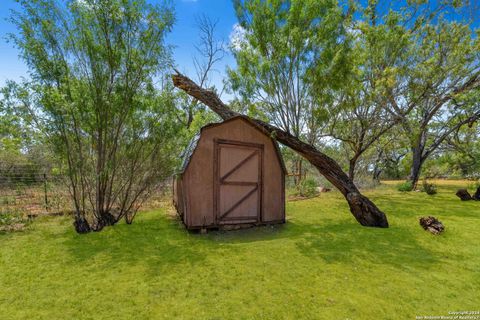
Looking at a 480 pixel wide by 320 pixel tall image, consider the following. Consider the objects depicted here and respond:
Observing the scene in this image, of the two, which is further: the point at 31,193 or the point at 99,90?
the point at 31,193

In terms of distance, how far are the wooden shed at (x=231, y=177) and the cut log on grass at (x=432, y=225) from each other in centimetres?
352

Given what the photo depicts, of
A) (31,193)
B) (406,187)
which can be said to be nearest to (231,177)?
(31,193)

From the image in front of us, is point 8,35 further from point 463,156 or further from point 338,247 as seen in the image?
point 463,156

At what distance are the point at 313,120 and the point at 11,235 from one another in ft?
27.4

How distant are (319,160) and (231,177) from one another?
2874mm

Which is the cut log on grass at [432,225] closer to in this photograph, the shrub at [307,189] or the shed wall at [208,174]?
the shed wall at [208,174]

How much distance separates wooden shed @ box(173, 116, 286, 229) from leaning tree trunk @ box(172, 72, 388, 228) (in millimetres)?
449

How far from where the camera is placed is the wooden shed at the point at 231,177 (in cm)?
575

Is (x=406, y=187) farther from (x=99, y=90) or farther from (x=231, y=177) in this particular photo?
(x=99, y=90)

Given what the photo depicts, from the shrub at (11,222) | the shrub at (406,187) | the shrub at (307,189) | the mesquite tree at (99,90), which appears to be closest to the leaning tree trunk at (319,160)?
the mesquite tree at (99,90)

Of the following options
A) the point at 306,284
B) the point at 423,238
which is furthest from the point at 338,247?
the point at 423,238

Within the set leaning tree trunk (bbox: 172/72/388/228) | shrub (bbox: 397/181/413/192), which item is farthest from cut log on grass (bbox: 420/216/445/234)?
shrub (bbox: 397/181/413/192)

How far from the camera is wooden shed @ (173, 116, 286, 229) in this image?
5754mm

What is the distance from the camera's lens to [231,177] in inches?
243
